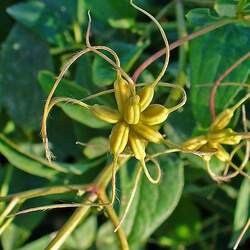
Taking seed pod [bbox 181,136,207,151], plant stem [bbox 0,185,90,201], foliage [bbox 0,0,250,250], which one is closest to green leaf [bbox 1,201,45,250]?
foliage [bbox 0,0,250,250]

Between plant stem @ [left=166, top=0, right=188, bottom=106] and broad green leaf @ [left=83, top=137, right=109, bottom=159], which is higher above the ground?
plant stem @ [left=166, top=0, right=188, bottom=106]

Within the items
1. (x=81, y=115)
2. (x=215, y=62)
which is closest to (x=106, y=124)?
(x=81, y=115)

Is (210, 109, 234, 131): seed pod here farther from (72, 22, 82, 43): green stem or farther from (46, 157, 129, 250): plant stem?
(72, 22, 82, 43): green stem

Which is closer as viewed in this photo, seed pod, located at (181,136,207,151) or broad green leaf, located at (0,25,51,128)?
seed pod, located at (181,136,207,151)

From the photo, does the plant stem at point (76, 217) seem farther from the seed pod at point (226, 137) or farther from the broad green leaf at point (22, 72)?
the broad green leaf at point (22, 72)

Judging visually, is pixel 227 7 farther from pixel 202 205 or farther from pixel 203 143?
pixel 202 205

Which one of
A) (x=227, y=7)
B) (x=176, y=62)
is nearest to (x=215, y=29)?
Answer: (x=227, y=7)

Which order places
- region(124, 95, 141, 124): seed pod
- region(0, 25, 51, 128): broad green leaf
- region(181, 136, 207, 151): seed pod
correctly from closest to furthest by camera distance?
region(124, 95, 141, 124): seed pod < region(181, 136, 207, 151): seed pod < region(0, 25, 51, 128): broad green leaf
